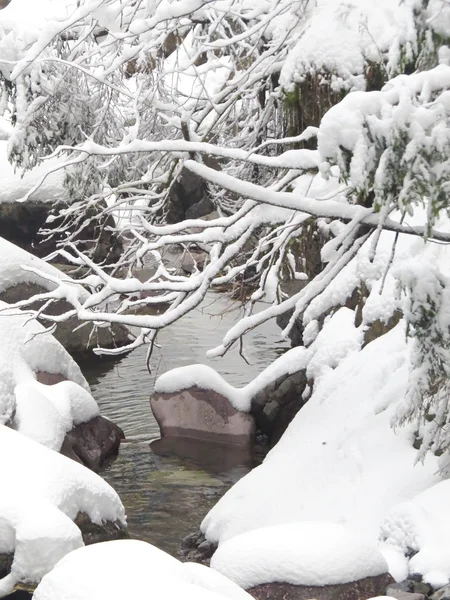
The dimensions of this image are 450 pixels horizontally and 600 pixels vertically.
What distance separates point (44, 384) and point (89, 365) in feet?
13.7

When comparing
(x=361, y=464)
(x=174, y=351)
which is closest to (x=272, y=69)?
(x=361, y=464)

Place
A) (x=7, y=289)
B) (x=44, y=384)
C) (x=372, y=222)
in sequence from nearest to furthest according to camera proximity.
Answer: (x=372, y=222) < (x=44, y=384) < (x=7, y=289)

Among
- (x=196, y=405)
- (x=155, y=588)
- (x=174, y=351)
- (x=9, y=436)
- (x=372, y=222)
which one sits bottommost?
(x=174, y=351)

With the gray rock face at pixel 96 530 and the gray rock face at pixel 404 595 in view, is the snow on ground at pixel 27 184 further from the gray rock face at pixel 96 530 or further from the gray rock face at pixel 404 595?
the gray rock face at pixel 404 595

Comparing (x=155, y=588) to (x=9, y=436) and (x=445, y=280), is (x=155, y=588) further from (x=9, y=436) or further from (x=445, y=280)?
(x=9, y=436)

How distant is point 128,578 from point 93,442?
17.9 feet

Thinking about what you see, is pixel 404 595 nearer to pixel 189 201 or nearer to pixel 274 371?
pixel 274 371

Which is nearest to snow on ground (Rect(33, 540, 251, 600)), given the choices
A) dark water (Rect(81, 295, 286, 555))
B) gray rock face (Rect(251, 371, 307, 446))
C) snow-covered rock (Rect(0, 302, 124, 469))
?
dark water (Rect(81, 295, 286, 555))

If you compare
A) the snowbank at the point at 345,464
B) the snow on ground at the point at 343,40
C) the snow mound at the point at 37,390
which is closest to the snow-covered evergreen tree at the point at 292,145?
the snow on ground at the point at 343,40

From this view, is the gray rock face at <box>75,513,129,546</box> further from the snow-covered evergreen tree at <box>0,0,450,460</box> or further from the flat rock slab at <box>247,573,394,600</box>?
the flat rock slab at <box>247,573,394,600</box>

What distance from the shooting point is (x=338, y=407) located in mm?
8711

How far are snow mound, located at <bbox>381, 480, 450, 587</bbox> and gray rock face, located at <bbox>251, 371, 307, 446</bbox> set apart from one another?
4016mm

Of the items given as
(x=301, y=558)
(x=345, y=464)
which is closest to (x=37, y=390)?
(x=345, y=464)

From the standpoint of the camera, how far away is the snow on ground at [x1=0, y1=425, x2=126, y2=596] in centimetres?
607
